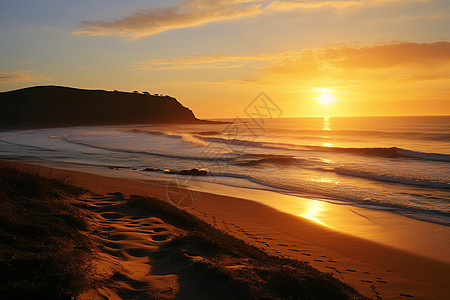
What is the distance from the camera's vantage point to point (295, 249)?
8.09m

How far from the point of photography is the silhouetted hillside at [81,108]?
117750mm

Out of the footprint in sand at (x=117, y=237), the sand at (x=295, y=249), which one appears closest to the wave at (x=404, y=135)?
the sand at (x=295, y=249)

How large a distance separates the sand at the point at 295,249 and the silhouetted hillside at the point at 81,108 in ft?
372

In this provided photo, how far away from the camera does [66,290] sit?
3.98 m

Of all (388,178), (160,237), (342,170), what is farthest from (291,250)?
(342,170)

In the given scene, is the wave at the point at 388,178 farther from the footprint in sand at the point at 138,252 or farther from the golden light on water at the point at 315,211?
the footprint in sand at the point at 138,252

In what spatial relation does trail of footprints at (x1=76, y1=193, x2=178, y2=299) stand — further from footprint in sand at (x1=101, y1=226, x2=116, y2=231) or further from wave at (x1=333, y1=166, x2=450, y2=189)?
wave at (x1=333, y1=166, x2=450, y2=189)

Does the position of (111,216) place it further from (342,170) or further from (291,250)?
(342,170)

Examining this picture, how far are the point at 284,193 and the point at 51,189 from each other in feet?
31.6

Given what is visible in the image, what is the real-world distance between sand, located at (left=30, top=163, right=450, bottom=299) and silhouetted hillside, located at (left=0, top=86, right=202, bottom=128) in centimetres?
11340

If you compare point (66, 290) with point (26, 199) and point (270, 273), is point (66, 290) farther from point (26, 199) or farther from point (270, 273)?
point (26, 199)

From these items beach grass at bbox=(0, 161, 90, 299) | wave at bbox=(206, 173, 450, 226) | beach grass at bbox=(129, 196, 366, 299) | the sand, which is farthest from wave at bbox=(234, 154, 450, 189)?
beach grass at bbox=(0, 161, 90, 299)

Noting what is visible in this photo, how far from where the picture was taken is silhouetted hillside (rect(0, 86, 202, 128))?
11775cm

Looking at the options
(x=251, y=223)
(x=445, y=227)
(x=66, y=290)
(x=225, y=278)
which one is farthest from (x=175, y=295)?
(x=445, y=227)
